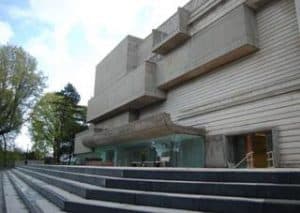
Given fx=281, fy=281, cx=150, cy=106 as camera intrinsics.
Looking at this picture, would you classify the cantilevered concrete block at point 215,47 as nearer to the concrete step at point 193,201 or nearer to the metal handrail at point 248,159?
the metal handrail at point 248,159

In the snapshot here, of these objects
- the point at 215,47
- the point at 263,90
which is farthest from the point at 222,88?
the point at 263,90

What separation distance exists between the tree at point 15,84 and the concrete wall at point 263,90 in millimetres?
17075

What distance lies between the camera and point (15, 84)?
25172mm

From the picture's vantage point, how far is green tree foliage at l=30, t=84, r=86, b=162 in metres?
35.7

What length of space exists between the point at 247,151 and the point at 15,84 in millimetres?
20873

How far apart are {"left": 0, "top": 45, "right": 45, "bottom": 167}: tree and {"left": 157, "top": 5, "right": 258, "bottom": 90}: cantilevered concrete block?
14657mm

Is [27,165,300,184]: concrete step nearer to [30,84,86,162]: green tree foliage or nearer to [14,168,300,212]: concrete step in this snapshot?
[14,168,300,212]: concrete step

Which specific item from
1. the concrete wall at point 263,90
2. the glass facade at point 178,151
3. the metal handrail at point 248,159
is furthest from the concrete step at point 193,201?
the glass facade at point 178,151

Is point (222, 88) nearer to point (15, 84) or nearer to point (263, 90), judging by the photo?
point (263, 90)

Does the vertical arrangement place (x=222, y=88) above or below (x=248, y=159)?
above

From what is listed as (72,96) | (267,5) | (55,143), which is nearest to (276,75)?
(267,5)

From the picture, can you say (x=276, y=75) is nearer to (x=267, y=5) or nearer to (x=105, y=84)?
(x=267, y=5)

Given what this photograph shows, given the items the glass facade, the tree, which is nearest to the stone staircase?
the glass facade

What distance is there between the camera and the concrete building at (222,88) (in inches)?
439
